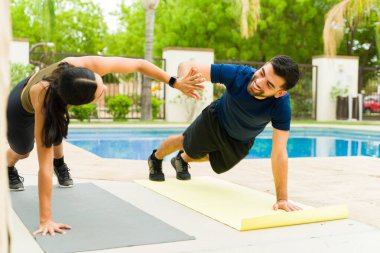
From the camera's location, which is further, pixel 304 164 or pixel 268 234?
pixel 304 164

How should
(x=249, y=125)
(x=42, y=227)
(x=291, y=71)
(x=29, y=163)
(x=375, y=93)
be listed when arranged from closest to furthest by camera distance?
(x=42, y=227) < (x=291, y=71) < (x=249, y=125) < (x=29, y=163) < (x=375, y=93)

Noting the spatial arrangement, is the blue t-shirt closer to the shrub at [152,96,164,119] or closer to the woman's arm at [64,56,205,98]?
the woman's arm at [64,56,205,98]

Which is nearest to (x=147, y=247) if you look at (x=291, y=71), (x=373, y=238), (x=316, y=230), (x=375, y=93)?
(x=316, y=230)

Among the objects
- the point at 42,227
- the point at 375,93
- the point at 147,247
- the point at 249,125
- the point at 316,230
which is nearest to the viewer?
the point at 147,247

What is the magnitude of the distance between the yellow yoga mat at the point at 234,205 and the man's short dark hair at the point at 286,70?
799 mm

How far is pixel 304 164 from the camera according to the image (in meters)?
5.45

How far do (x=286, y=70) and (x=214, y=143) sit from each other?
85cm

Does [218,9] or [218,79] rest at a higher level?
[218,9]

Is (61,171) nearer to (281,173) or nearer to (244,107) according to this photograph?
(244,107)

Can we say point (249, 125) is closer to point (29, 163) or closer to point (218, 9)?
point (29, 163)

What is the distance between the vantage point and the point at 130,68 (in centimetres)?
A: 300

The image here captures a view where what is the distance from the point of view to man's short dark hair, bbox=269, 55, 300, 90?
2.98 m

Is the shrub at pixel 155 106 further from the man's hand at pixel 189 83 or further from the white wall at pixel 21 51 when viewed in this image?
the man's hand at pixel 189 83

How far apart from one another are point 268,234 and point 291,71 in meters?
1.02
